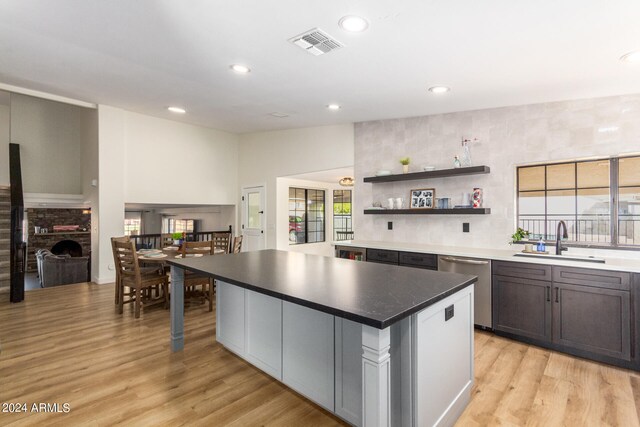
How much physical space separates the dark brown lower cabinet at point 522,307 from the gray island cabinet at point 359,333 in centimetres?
137

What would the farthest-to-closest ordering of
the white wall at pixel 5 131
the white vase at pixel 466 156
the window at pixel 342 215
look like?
1. the window at pixel 342 215
2. the white wall at pixel 5 131
3. the white vase at pixel 466 156

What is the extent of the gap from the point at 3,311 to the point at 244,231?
4.01m

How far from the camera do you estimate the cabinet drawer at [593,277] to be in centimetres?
265

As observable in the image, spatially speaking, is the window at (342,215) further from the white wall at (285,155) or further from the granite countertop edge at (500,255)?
the granite countertop edge at (500,255)

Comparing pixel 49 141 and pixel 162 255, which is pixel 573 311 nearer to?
pixel 162 255

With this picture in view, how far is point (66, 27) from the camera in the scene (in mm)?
2674

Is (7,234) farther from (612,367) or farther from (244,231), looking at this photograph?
(612,367)

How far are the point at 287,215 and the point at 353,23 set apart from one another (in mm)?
4752

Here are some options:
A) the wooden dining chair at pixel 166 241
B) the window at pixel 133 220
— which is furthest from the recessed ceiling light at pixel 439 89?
the window at pixel 133 220

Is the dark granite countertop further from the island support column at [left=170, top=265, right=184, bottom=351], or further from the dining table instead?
the dining table

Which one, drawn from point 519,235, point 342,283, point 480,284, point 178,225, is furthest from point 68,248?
point 519,235

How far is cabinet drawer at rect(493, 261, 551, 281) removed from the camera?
3021 millimetres

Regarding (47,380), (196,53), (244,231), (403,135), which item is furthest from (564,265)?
(244,231)

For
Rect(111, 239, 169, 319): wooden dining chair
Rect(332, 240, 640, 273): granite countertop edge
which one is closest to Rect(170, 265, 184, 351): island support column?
Rect(111, 239, 169, 319): wooden dining chair
